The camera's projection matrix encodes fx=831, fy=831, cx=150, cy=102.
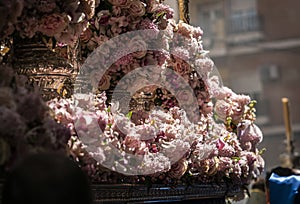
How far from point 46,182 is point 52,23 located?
0.96 meters

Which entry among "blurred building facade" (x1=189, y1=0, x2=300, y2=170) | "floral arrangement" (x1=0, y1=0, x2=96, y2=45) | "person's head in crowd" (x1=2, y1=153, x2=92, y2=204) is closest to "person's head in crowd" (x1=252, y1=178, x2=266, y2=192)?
"floral arrangement" (x1=0, y1=0, x2=96, y2=45)

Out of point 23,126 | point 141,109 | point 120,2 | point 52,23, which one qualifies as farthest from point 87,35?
point 23,126

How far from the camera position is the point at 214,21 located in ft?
41.0

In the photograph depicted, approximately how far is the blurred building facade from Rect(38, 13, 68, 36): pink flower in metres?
9.79

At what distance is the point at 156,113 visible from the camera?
2.76 meters

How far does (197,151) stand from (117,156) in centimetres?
52

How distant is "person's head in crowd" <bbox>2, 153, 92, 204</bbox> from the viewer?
4.92ft

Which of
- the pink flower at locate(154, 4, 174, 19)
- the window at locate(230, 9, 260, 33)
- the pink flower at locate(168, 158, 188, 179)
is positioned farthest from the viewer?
the window at locate(230, 9, 260, 33)

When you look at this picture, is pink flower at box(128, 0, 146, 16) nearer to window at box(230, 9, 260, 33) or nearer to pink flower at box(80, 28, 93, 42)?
pink flower at box(80, 28, 93, 42)

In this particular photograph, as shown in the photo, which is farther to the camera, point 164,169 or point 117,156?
point 164,169

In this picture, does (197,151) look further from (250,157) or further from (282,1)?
(282,1)

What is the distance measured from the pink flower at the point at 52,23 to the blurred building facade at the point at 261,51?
9794 mm

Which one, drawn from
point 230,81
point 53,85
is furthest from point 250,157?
point 230,81

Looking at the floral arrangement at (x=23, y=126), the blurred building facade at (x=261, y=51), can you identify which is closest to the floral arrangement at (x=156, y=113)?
the floral arrangement at (x=23, y=126)
